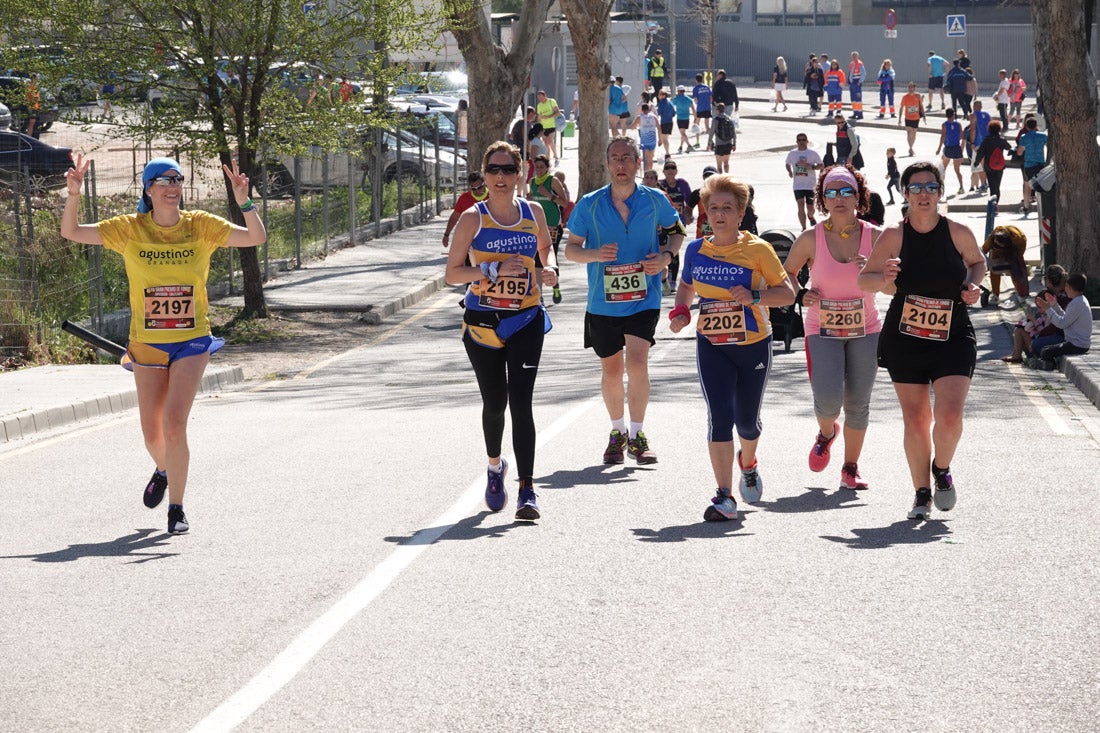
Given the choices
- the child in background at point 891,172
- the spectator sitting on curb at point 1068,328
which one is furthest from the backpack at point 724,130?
the spectator sitting on curb at point 1068,328

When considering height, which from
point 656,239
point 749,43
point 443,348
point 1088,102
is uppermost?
point 749,43

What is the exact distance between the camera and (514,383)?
27.5 feet

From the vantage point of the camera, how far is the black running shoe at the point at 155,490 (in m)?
8.64

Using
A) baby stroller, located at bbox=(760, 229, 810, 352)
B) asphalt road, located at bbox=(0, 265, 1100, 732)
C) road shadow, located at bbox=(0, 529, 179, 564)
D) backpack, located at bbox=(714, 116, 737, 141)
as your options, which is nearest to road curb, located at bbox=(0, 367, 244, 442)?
asphalt road, located at bbox=(0, 265, 1100, 732)

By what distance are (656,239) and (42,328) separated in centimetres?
909

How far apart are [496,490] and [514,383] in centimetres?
65

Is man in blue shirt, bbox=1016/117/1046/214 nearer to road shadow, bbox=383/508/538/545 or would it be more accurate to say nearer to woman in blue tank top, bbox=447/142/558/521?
woman in blue tank top, bbox=447/142/558/521

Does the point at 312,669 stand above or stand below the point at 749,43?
below

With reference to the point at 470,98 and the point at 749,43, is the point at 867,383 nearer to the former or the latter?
the point at 470,98

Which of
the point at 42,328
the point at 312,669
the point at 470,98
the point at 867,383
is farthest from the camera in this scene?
the point at 470,98

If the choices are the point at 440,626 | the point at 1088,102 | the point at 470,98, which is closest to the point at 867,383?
the point at 440,626

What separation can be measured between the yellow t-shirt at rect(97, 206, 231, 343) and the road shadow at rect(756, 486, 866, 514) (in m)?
3.16

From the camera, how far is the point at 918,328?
320 inches

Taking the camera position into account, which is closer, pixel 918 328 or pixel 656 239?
pixel 918 328
